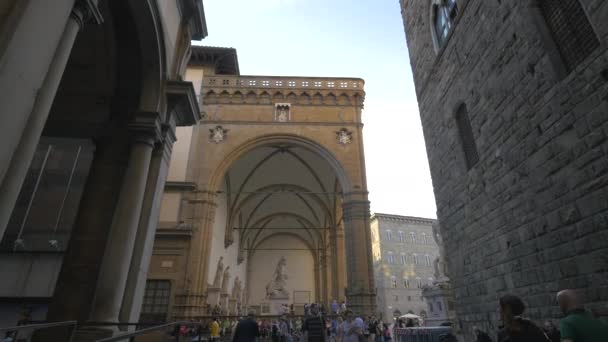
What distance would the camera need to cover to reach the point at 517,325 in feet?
6.69

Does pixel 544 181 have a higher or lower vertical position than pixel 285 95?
lower

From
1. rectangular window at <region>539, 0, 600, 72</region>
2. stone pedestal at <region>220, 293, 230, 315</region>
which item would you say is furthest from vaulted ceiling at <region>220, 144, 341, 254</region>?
rectangular window at <region>539, 0, 600, 72</region>

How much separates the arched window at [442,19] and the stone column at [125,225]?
645 cm

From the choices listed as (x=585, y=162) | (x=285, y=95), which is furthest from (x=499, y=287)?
(x=285, y=95)

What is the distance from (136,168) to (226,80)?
13982 millimetres

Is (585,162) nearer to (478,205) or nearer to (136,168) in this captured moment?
(478,205)

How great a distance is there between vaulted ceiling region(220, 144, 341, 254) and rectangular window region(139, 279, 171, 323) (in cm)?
648

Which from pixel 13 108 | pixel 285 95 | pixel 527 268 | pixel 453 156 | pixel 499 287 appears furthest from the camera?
pixel 285 95

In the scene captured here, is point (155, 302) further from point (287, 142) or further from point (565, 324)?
point (565, 324)

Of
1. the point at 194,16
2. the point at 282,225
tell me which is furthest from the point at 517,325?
the point at 282,225

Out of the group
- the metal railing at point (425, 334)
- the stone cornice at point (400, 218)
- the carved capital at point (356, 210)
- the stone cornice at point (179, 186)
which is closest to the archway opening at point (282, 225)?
the carved capital at point (356, 210)

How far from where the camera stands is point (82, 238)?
181 inches

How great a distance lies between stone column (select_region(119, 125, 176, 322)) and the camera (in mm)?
4526

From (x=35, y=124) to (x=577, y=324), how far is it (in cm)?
411
